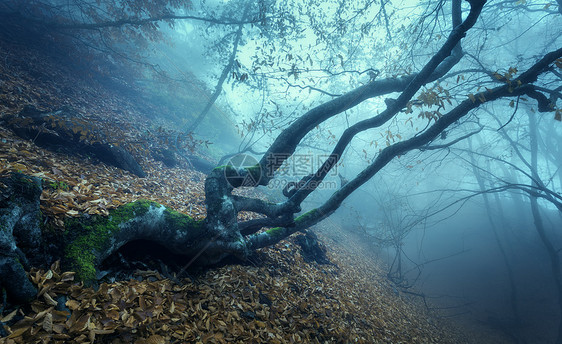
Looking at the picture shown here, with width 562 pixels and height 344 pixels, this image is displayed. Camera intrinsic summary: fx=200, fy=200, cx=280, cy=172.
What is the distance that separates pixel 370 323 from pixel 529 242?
20414 mm

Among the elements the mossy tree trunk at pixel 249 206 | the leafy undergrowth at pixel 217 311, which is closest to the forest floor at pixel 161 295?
the leafy undergrowth at pixel 217 311

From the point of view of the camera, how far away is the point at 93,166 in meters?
4.88

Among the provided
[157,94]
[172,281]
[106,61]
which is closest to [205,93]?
[157,94]

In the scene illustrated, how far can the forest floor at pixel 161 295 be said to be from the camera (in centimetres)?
171

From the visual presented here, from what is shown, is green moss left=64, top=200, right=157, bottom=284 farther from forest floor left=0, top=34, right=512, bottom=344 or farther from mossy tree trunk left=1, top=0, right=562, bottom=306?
forest floor left=0, top=34, right=512, bottom=344

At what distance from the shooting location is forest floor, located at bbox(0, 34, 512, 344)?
1714 millimetres

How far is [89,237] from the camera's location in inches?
88.9

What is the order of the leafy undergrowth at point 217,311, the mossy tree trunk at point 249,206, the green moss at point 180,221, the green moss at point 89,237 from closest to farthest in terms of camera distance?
1. the leafy undergrowth at point 217,311
2. the green moss at point 89,237
3. the mossy tree trunk at point 249,206
4. the green moss at point 180,221

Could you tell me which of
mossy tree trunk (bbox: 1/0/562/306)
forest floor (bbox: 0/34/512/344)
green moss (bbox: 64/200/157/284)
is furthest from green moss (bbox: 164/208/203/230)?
forest floor (bbox: 0/34/512/344)

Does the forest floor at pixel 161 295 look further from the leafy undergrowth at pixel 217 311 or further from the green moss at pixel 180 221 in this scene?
the green moss at pixel 180 221

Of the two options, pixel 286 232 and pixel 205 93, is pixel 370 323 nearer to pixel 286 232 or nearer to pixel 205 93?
pixel 286 232

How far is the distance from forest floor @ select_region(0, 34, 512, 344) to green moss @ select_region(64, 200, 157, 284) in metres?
0.11

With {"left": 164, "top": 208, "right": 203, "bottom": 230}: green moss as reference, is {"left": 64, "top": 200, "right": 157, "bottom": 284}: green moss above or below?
below

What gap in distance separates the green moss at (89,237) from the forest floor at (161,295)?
11 cm
